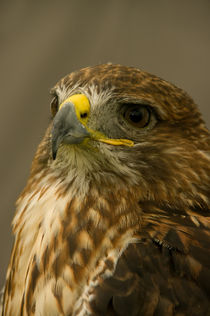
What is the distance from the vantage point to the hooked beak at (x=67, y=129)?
0.96 metres

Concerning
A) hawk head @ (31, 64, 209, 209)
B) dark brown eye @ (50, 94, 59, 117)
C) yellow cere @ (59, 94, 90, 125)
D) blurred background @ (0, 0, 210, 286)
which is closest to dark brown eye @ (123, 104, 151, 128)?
hawk head @ (31, 64, 209, 209)

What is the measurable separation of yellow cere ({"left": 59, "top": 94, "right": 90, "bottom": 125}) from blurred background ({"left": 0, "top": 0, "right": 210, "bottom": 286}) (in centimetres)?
92

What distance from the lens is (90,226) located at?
1008mm

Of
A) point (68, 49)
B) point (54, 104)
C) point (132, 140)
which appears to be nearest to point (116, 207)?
point (132, 140)

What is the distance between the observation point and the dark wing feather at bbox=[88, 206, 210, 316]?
2.73ft

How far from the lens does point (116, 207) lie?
1.03 m

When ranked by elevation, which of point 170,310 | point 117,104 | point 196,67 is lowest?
point 170,310

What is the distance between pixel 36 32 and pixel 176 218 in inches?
50.4

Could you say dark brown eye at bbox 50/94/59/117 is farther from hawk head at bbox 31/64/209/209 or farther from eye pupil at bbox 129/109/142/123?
eye pupil at bbox 129/109/142/123

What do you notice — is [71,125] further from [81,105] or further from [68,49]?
[68,49]

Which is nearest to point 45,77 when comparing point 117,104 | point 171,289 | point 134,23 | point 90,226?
point 134,23

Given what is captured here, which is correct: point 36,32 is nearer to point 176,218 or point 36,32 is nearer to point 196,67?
point 196,67

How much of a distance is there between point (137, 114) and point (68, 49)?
1004 millimetres

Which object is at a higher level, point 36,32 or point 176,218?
point 36,32
